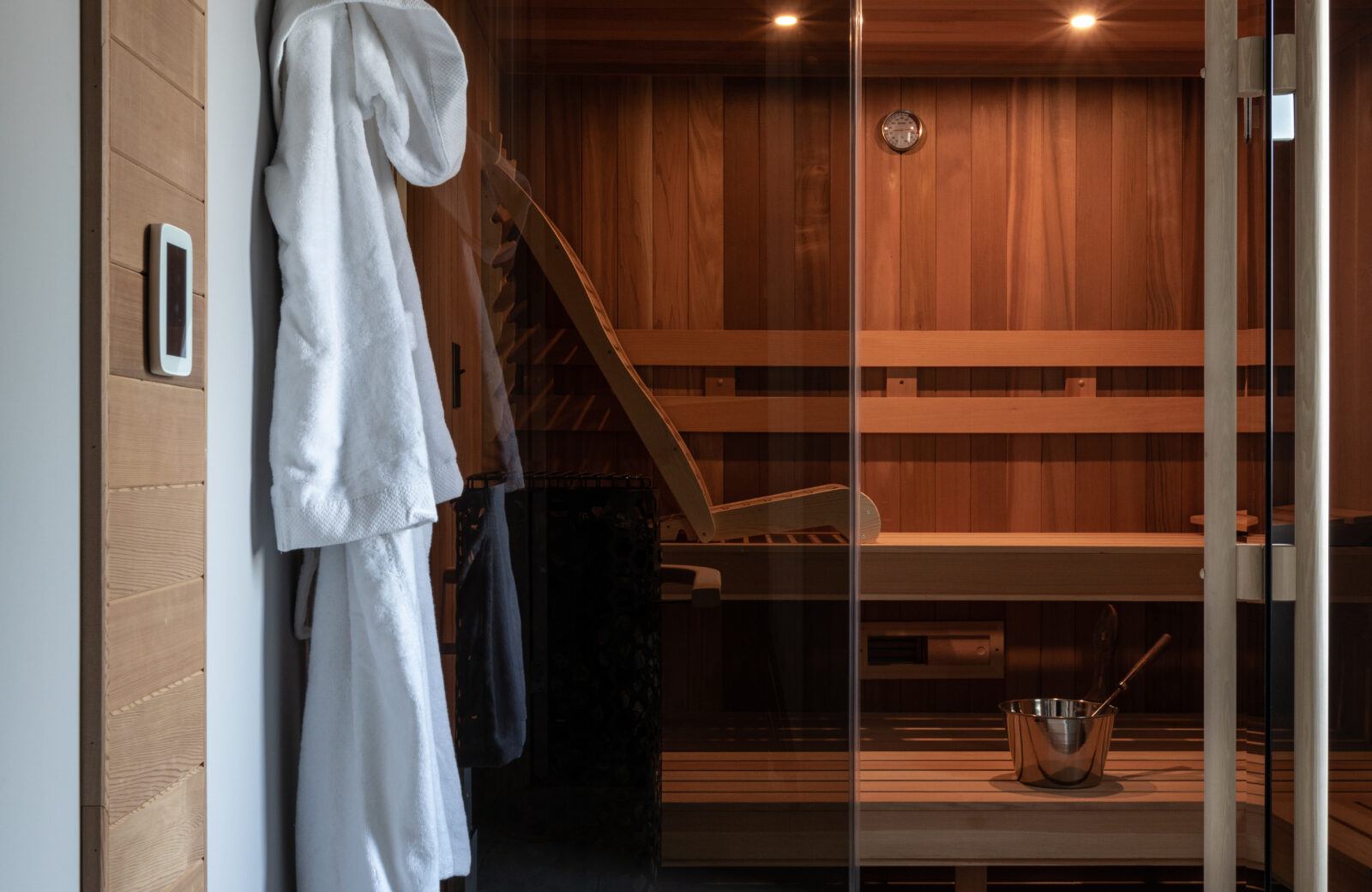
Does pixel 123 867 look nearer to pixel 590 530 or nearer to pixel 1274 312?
pixel 590 530

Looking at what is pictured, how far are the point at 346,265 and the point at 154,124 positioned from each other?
304 millimetres

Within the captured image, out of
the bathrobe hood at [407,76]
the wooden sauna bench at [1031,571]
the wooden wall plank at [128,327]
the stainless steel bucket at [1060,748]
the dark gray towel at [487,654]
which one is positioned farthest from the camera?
the wooden sauna bench at [1031,571]

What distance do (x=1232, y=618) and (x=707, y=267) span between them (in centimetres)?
88

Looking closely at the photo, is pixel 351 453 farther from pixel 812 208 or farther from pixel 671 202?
pixel 812 208

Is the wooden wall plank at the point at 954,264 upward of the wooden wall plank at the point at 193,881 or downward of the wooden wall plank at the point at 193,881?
upward

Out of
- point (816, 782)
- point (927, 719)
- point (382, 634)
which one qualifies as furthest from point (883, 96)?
point (382, 634)

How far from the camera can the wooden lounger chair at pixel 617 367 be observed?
1.38 meters

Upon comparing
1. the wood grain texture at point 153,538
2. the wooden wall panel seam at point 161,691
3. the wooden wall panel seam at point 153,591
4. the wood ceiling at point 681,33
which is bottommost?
the wooden wall panel seam at point 161,691

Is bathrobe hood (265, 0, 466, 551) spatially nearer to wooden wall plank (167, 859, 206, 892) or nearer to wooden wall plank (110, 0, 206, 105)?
wooden wall plank (110, 0, 206, 105)

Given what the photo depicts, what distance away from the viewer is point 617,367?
1.40 m

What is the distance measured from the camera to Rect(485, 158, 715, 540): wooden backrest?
1389 millimetres

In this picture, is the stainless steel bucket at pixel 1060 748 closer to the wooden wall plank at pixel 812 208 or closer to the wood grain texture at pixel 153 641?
the wooden wall plank at pixel 812 208

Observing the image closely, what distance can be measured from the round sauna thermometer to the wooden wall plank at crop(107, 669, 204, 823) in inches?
84.8

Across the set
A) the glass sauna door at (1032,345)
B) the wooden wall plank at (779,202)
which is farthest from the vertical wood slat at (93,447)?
the glass sauna door at (1032,345)
